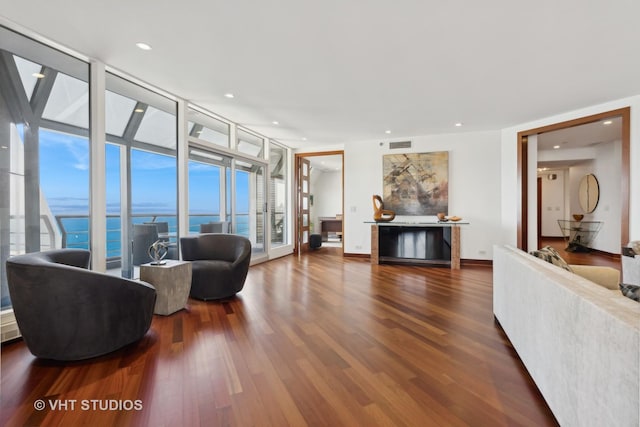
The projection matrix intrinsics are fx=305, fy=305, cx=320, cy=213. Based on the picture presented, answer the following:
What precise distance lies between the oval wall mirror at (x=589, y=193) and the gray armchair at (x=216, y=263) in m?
9.64

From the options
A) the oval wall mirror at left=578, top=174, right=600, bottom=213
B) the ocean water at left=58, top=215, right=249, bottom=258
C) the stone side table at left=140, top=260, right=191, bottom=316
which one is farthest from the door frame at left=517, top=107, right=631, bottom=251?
the stone side table at left=140, top=260, right=191, bottom=316

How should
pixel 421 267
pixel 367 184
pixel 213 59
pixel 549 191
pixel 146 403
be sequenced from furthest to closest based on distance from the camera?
pixel 549 191 < pixel 367 184 < pixel 421 267 < pixel 213 59 < pixel 146 403

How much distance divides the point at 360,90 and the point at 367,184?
3.38 m

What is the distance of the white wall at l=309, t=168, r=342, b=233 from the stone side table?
28.9ft

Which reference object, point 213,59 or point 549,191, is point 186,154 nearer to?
point 213,59

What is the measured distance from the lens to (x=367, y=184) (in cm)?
735

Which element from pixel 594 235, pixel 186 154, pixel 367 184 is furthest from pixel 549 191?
pixel 186 154

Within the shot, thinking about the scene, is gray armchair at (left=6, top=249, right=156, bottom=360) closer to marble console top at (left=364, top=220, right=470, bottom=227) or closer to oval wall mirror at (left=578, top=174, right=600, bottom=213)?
marble console top at (left=364, top=220, right=470, bottom=227)

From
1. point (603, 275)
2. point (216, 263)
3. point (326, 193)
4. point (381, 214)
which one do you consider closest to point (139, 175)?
point (216, 263)

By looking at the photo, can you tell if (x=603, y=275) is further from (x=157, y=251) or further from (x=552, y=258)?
(x=157, y=251)

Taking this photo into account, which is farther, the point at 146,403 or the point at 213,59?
the point at 213,59

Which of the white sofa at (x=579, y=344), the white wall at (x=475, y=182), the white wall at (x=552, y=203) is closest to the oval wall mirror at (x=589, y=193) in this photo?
the white wall at (x=475, y=182)

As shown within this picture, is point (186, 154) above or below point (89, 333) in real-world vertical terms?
above

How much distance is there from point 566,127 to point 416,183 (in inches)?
109
